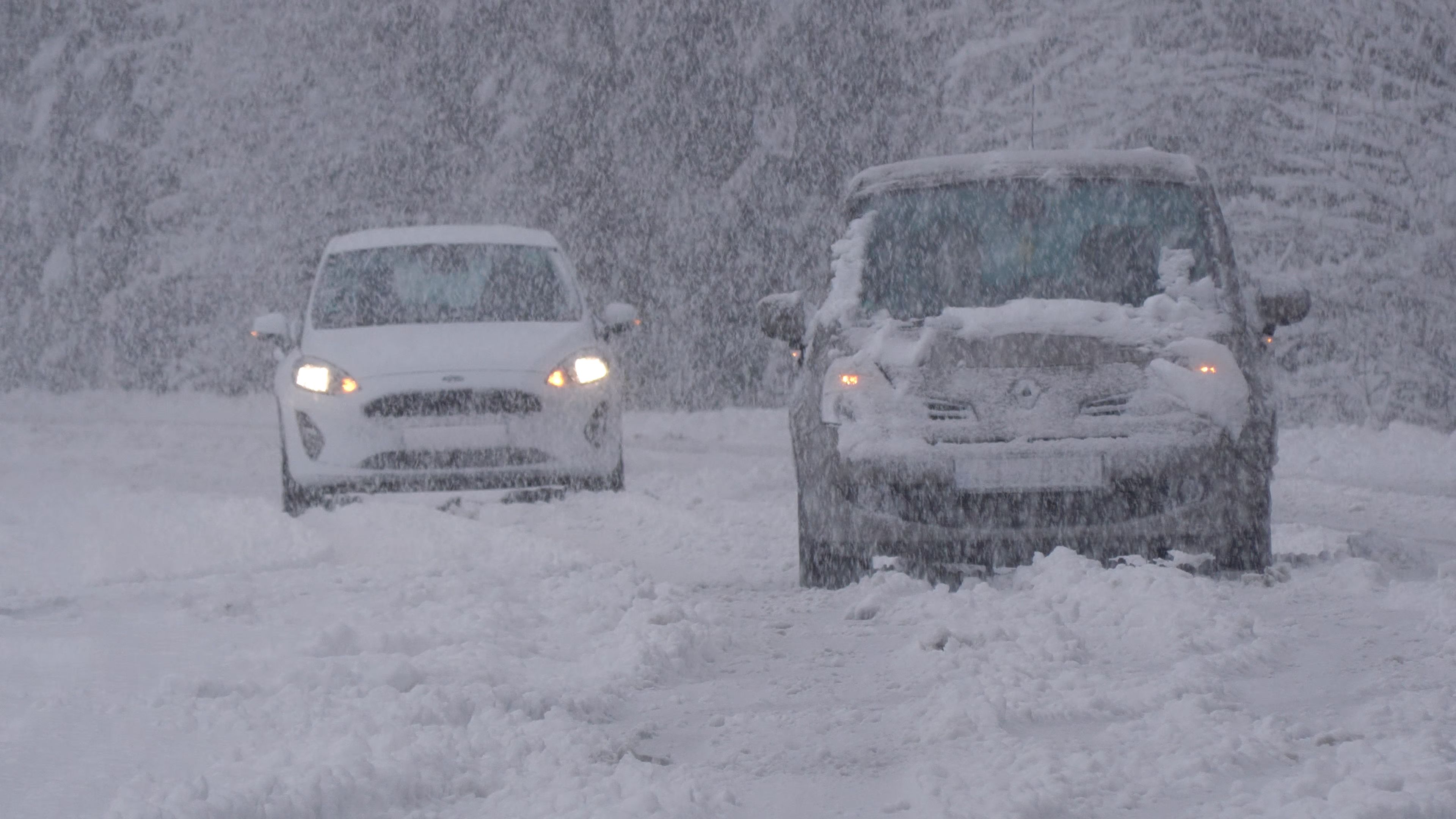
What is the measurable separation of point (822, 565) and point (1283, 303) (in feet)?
6.78

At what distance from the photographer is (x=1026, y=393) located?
664 cm

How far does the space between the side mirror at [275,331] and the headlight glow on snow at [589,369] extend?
1.74 meters

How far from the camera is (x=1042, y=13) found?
1596 cm

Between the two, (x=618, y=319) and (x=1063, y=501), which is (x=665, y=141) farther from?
(x=1063, y=501)

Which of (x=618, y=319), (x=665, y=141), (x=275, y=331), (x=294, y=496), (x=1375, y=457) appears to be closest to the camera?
(x=294, y=496)

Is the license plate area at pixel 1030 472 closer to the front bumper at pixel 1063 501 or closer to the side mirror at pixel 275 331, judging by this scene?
the front bumper at pixel 1063 501

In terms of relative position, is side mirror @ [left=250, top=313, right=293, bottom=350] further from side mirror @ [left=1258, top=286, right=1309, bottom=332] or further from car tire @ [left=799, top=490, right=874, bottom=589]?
side mirror @ [left=1258, top=286, right=1309, bottom=332]

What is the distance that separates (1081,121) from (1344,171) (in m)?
2.15

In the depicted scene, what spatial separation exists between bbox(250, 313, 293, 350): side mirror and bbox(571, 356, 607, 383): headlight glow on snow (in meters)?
1.74

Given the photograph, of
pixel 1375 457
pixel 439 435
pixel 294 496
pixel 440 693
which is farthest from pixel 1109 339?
pixel 1375 457

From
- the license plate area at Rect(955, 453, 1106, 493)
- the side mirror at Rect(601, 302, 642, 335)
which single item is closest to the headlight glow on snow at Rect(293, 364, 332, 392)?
the side mirror at Rect(601, 302, 642, 335)

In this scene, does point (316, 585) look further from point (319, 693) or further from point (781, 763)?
point (781, 763)

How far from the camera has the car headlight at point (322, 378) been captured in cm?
967

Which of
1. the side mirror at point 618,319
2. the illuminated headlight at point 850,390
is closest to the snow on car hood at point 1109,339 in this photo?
the illuminated headlight at point 850,390
